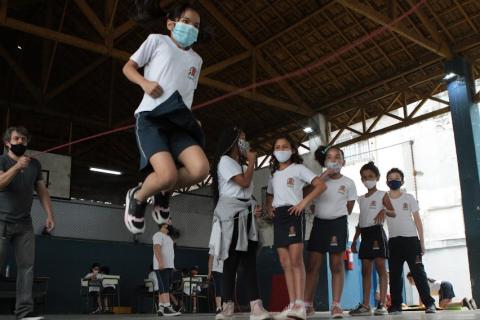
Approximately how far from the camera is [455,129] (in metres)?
9.88

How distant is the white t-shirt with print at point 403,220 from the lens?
17.9ft

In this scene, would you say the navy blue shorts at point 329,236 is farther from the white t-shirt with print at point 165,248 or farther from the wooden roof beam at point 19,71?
the wooden roof beam at point 19,71

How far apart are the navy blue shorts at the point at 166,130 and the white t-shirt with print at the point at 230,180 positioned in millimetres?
1228

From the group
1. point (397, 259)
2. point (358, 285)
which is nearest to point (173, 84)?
point (397, 259)

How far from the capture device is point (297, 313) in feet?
11.1

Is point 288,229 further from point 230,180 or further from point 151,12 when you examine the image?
point 151,12

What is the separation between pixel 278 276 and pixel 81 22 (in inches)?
311

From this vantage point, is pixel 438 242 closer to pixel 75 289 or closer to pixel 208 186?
pixel 208 186

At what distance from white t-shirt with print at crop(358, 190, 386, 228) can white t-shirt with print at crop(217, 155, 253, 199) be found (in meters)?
1.80

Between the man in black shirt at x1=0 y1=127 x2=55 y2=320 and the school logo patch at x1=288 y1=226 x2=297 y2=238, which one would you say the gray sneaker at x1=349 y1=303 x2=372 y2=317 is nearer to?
the school logo patch at x1=288 y1=226 x2=297 y2=238

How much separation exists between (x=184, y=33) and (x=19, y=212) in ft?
6.74

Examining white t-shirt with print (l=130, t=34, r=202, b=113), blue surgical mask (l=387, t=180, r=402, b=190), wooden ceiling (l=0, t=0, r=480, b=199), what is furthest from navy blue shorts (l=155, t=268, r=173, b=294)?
wooden ceiling (l=0, t=0, r=480, b=199)

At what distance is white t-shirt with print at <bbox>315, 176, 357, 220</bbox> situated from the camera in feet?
15.0

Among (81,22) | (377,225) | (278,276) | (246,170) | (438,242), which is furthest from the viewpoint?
(438,242)
